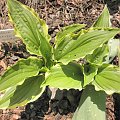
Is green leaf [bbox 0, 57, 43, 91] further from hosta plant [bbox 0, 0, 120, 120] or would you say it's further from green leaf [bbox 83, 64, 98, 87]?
green leaf [bbox 83, 64, 98, 87]

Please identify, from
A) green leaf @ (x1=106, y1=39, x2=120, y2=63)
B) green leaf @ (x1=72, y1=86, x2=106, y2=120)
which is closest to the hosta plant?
green leaf @ (x1=72, y1=86, x2=106, y2=120)

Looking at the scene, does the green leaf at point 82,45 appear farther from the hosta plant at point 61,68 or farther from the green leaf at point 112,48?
the green leaf at point 112,48

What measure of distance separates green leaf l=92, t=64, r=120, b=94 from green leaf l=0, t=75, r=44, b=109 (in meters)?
0.29

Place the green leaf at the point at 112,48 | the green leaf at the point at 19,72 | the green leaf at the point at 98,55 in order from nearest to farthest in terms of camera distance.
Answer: the green leaf at the point at 19,72, the green leaf at the point at 98,55, the green leaf at the point at 112,48

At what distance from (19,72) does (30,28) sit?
237 millimetres

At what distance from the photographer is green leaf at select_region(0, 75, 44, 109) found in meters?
1.71

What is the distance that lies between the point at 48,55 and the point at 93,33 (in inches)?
10.8

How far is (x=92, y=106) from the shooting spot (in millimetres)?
1729

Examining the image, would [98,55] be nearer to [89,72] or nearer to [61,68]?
[89,72]

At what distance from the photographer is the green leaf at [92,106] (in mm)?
1703

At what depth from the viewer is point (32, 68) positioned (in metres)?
1.73

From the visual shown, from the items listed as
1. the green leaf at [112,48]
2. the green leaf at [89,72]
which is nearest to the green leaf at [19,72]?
the green leaf at [89,72]

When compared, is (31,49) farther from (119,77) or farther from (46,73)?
(119,77)

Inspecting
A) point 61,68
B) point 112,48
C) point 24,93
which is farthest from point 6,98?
point 112,48
